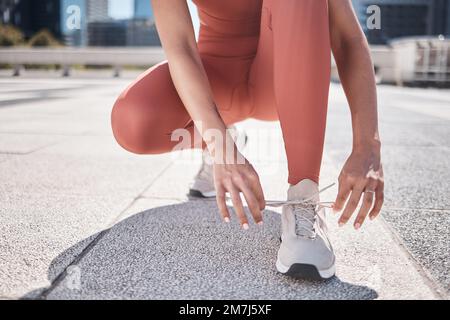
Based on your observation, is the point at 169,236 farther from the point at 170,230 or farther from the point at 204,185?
the point at 204,185

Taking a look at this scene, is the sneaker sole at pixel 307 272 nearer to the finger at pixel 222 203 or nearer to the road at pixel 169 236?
the road at pixel 169 236

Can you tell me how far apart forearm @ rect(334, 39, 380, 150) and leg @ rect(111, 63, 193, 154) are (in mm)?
577

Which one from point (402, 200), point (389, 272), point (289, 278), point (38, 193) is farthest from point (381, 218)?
point (38, 193)

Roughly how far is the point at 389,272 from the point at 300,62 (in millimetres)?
617

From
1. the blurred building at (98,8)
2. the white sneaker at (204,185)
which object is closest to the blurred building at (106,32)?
the blurred building at (98,8)

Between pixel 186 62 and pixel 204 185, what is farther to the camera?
pixel 204 185

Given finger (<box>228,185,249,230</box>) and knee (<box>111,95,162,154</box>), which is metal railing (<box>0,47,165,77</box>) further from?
finger (<box>228,185,249,230</box>)

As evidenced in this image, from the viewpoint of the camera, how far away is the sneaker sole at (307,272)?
1.06m

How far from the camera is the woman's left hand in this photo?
3.30ft

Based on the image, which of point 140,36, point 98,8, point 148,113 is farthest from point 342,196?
point 140,36

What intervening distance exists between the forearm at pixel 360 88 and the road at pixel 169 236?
14.5 inches

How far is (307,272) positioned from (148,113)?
72cm

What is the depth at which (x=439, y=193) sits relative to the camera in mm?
1895

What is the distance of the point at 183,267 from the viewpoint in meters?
1.13
